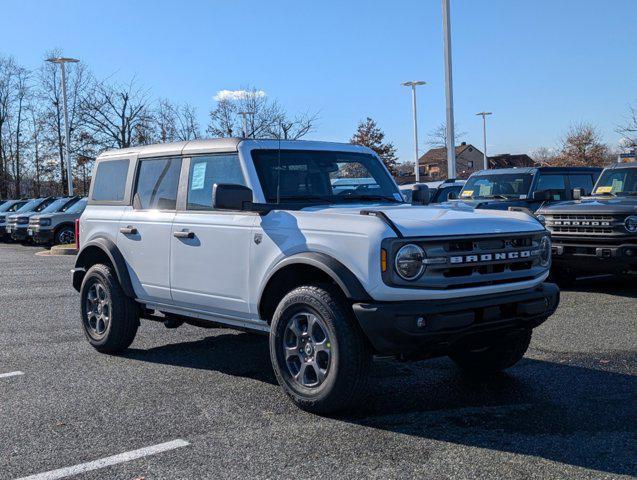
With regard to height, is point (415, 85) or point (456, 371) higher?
point (415, 85)

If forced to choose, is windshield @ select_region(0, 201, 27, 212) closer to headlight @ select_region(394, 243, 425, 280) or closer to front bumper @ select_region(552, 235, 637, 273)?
front bumper @ select_region(552, 235, 637, 273)

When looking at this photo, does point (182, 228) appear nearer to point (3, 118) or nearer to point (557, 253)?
point (557, 253)

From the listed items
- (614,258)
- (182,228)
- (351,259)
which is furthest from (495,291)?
(614,258)

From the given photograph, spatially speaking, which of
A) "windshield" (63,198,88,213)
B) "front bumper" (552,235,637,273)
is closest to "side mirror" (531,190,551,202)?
"front bumper" (552,235,637,273)

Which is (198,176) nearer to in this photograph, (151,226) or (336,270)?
(151,226)

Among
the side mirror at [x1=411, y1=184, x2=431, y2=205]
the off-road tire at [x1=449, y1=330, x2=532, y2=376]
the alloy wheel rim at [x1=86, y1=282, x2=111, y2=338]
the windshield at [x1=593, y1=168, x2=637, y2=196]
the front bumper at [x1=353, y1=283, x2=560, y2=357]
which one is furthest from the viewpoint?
the windshield at [x1=593, y1=168, x2=637, y2=196]

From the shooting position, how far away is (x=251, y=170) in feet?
19.1

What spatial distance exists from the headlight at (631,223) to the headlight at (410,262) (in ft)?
20.3

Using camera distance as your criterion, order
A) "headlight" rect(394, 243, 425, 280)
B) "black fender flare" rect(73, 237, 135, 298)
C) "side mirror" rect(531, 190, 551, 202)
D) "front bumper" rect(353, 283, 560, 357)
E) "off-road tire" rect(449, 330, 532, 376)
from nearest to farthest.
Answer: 1. "front bumper" rect(353, 283, 560, 357)
2. "headlight" rect(394, 243, 425, 280)
3. "off-road tire" rect(449, 330, 532, 376)
4. "black fender flare" rect(73, 237, 135, 298)
5. "side mirror" rect(531, 190, 551, 202)

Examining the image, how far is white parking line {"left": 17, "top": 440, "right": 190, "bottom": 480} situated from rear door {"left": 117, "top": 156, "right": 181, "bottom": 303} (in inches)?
82.0

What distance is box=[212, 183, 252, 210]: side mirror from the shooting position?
536cm

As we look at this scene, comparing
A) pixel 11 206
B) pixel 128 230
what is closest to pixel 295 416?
pixel 128 230

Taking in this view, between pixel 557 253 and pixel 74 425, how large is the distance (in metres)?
7.48

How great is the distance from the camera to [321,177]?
6199 millimetres
